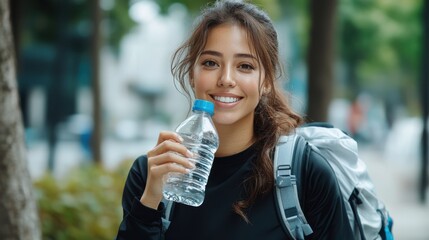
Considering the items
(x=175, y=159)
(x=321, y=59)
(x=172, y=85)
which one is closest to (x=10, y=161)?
(x=175, y=159)

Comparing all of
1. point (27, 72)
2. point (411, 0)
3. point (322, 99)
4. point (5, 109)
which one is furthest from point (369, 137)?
point (5, 109)

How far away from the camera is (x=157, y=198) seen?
217cm

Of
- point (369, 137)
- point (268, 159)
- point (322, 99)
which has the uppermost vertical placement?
point (268, 159)

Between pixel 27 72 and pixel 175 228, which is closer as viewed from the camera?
pixel 175 228

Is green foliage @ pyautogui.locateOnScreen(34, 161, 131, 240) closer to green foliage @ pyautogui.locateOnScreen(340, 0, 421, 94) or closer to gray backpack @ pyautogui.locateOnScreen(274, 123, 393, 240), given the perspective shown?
gray backpack @ pyautogui.locateOnScreen(274, 123, 393, 240)

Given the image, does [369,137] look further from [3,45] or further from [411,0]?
[3,45]

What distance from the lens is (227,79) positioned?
7.36 ft

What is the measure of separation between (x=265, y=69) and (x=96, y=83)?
9.60 metres

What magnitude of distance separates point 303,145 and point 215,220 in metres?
0.39

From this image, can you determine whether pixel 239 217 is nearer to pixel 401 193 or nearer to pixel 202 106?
pixel 202 106

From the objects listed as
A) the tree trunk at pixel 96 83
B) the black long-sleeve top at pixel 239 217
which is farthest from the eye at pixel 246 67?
the tree trunk at pixel 96 83

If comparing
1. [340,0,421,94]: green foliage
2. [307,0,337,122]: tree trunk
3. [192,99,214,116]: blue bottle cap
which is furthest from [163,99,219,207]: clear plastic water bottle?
[340,0,421,94]: green foliage

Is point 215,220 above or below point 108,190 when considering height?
above

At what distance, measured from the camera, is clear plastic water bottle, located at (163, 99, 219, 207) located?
7.18 feet
